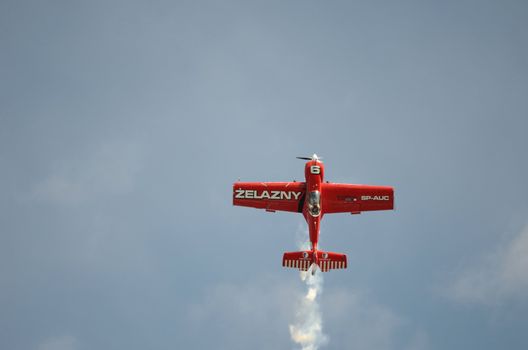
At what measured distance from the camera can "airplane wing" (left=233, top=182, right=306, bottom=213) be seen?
72625 millimetres

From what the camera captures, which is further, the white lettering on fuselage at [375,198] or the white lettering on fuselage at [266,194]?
the white lettering on fuselage at [266,194]

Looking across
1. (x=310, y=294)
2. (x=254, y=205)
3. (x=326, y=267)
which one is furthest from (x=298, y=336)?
(x=254, y=205)

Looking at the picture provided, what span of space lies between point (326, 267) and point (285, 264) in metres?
3.98

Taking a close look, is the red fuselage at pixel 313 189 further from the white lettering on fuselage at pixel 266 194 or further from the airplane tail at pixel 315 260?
the white lettering on fuselage at pixel 266 194

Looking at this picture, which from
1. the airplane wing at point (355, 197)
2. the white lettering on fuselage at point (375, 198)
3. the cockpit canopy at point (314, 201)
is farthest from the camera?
the white lettering on fuselage at point (375, 198)

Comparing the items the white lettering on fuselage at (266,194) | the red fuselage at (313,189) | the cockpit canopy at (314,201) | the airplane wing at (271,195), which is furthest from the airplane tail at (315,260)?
the white lettering on fuselage at (266,194)

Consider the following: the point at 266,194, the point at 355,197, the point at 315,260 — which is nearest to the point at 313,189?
the point at 355,197

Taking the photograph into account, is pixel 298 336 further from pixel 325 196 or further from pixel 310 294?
pixel 325 196

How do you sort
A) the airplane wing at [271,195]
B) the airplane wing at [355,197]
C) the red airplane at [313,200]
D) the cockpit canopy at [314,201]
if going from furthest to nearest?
1. the airplane wing at [271,195]
2. the airplane wing at [355,197]
3. the red airplane at [313,200]
4. the cockpit canopy at [314,201]

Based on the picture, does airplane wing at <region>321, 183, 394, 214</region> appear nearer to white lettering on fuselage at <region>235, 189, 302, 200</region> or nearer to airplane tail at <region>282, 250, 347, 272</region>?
white lettering on fuselage at <region>235, 189, 302, 200</region>

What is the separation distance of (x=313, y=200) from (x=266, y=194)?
5.07 meters

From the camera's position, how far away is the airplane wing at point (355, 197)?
72188mm

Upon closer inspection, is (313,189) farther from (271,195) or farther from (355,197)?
(355,197)

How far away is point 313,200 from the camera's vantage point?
70.7 m
